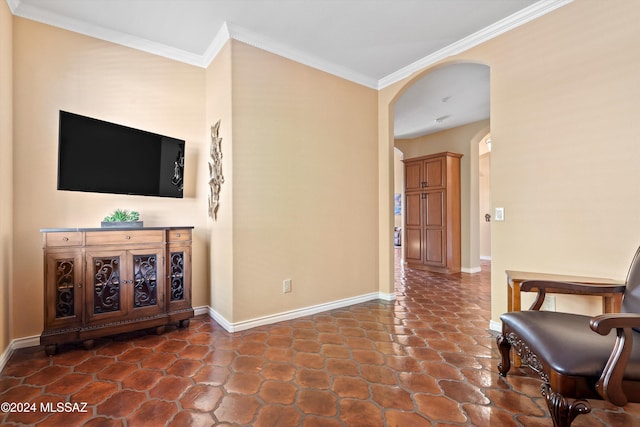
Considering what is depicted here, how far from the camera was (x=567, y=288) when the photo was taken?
6.24ft

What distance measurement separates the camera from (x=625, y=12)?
2082mm

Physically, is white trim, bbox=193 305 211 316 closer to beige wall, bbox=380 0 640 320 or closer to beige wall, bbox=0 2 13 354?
beige wall, bbox=0 2 13 354

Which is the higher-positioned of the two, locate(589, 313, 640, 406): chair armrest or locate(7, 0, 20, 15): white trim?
locate(7, 0, 20, 15): white trim

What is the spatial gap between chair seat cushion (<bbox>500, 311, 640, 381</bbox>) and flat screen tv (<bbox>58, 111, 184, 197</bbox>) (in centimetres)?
308

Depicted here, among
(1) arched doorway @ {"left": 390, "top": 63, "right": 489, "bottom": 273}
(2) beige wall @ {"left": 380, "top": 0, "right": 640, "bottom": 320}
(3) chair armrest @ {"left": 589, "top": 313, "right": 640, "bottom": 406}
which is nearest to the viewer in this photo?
(3) chair armrest @ {"left": 589, "top": 313, "right": 640, "bottom": 406}

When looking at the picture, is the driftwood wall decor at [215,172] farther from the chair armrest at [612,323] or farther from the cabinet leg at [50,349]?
the chair armrest at [612,323]

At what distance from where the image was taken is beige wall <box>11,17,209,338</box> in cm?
244

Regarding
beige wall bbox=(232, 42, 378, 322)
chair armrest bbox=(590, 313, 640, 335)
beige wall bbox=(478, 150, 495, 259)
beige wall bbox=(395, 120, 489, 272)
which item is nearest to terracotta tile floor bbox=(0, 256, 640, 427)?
beige wall bbox=(232, 42, 378, 322)

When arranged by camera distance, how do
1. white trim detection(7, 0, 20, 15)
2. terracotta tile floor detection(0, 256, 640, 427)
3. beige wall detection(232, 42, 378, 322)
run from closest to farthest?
terracotta tile floor detection(0, 256, 640, 427) < white trim detection(7, 0, 20, 15) < beige wall detection(232, 42, 378, 322)

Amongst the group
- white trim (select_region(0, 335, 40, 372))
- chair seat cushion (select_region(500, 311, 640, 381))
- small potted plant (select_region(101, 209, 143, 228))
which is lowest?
white trim (select_region(0, 335, 40, 372))

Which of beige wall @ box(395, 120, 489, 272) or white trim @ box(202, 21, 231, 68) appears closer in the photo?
white trim @ box(202, 21, 231, 68)

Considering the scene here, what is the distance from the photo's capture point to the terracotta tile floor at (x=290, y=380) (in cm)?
157

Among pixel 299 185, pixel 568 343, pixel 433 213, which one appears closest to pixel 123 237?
pixel 299 185

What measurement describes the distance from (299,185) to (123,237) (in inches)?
A: 65.6
